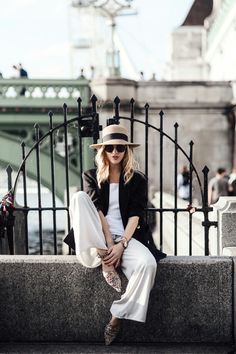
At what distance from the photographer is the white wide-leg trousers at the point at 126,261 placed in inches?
161

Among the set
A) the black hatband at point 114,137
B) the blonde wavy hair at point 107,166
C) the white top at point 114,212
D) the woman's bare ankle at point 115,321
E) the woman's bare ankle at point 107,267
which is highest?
the black hatband at point 114,137

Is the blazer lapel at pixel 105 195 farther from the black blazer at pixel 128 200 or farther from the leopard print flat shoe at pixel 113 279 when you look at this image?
the leopard print flat shoe at pixel 113 279

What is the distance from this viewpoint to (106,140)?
179 inches

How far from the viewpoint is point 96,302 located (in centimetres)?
452

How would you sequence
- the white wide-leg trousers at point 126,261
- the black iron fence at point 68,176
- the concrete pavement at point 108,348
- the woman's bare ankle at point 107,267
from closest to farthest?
1. the white wide-leg trousers at point 126,261
2. the woman's bare ankle at point 107,267
3. the concrete pavement at point 108,348
4. the black iron fence at point 68,176

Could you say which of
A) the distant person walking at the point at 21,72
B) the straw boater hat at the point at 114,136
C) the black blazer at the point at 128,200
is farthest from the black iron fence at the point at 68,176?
the distant person walking at the point at 21,72

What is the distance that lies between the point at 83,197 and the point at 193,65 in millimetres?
45237

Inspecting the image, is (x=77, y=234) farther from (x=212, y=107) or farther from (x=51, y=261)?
(x=212, y=107)

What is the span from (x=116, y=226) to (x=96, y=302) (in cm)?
67

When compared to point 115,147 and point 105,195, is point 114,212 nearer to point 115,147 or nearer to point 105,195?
point 105,195

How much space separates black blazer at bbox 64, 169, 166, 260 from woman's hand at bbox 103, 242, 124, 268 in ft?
0.93

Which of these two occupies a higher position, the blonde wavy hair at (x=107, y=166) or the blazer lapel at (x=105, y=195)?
the blonde wavy hair at (x=107, y=166)

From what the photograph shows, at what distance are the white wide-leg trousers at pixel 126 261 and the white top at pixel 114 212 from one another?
0.30m

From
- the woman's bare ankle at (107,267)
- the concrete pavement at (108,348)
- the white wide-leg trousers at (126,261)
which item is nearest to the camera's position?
the white wide-leg trousers at (126,261)
